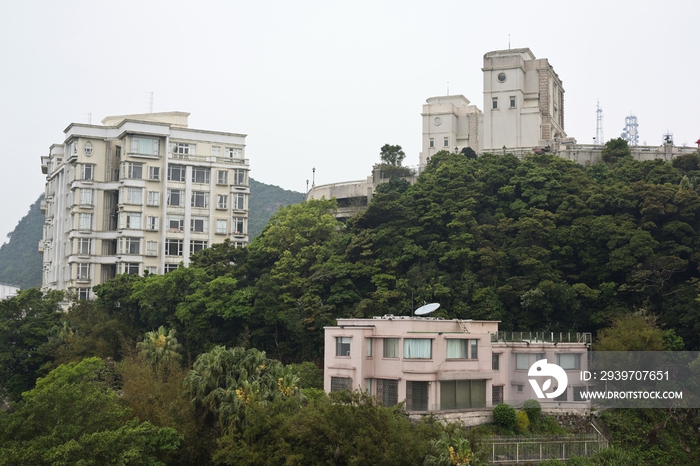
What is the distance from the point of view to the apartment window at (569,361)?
149ft

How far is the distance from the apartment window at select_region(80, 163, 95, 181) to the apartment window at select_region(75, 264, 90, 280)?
6663 mm

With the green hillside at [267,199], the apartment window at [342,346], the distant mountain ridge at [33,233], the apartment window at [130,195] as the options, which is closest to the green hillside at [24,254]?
the distant mountain ridge at [33,233]

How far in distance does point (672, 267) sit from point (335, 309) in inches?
762

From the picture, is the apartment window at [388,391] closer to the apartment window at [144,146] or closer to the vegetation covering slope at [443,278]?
the vegetation covering slope at [443,278]

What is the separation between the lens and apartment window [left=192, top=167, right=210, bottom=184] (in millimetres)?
69625

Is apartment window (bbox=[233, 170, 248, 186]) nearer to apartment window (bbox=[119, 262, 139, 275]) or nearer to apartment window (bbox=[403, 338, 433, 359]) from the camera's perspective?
apartment window (bbox=[119, 262, 139, 275])

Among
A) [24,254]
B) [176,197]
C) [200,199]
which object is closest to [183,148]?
[176,197]

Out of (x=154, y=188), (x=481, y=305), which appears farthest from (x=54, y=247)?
(x=481, y=305)

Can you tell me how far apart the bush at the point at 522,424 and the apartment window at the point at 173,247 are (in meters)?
34.8

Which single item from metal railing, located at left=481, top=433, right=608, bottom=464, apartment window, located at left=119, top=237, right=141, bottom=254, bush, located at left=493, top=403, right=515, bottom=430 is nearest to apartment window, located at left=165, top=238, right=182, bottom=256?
apartment window, located at left=119, top=237, right=141, bottom=254

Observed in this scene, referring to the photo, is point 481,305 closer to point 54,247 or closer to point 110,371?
point 110,371

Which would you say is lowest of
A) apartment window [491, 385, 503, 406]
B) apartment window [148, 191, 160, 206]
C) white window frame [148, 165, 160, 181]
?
apartment window [491, 385, 503, 406]

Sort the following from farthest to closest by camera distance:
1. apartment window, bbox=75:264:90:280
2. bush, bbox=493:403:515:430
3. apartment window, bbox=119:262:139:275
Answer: apartment window, bbox=75:264:90:280, apartment window, bbox=119:262:139:275, bush, bbox=493:403:515:430

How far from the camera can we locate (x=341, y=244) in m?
59.2
